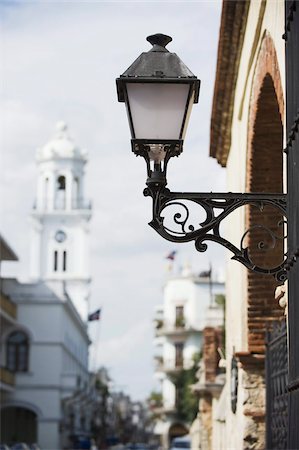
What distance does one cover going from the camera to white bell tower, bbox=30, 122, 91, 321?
7950 centimetres

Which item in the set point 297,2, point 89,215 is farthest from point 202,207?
point 89,215

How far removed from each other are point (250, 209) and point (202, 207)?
18.8ft

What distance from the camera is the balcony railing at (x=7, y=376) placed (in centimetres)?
5134

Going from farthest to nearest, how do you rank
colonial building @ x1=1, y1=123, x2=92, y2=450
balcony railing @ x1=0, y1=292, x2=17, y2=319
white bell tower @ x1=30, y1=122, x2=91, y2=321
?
white bell tower @ x1=30, y1=122, x2=91, y2=321, colonial building @ x1=1, y1=123, x2=92, y2=450, balcony railing @ x1=0, y1=292, x2=17, y2=319

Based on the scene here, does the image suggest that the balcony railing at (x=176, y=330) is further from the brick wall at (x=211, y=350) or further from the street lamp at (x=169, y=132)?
the street lamp at (x=169, y=132)

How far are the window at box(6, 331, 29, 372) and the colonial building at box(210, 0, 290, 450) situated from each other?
4416 cm

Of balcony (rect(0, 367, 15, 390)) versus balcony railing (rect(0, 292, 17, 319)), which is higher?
balcony railing (rect(0, 292, 17, 319))

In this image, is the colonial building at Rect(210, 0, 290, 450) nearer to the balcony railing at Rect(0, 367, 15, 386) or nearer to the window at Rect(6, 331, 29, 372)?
the balcony railing at Rect(0, 367, 15, 386)

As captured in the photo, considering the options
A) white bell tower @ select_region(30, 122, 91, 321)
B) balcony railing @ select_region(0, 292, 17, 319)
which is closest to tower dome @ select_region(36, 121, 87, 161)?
white bell tower @ select_region(30, 122, 91, 321)

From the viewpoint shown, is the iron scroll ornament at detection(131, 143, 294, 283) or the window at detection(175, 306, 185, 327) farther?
the window at detection(175, 306, 185, 327)

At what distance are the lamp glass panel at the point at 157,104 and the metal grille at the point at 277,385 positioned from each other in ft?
10.9

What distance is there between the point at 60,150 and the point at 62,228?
19.3ft

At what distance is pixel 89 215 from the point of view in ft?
261

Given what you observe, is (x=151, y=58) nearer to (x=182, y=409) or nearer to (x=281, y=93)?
(x=281, y=93)
